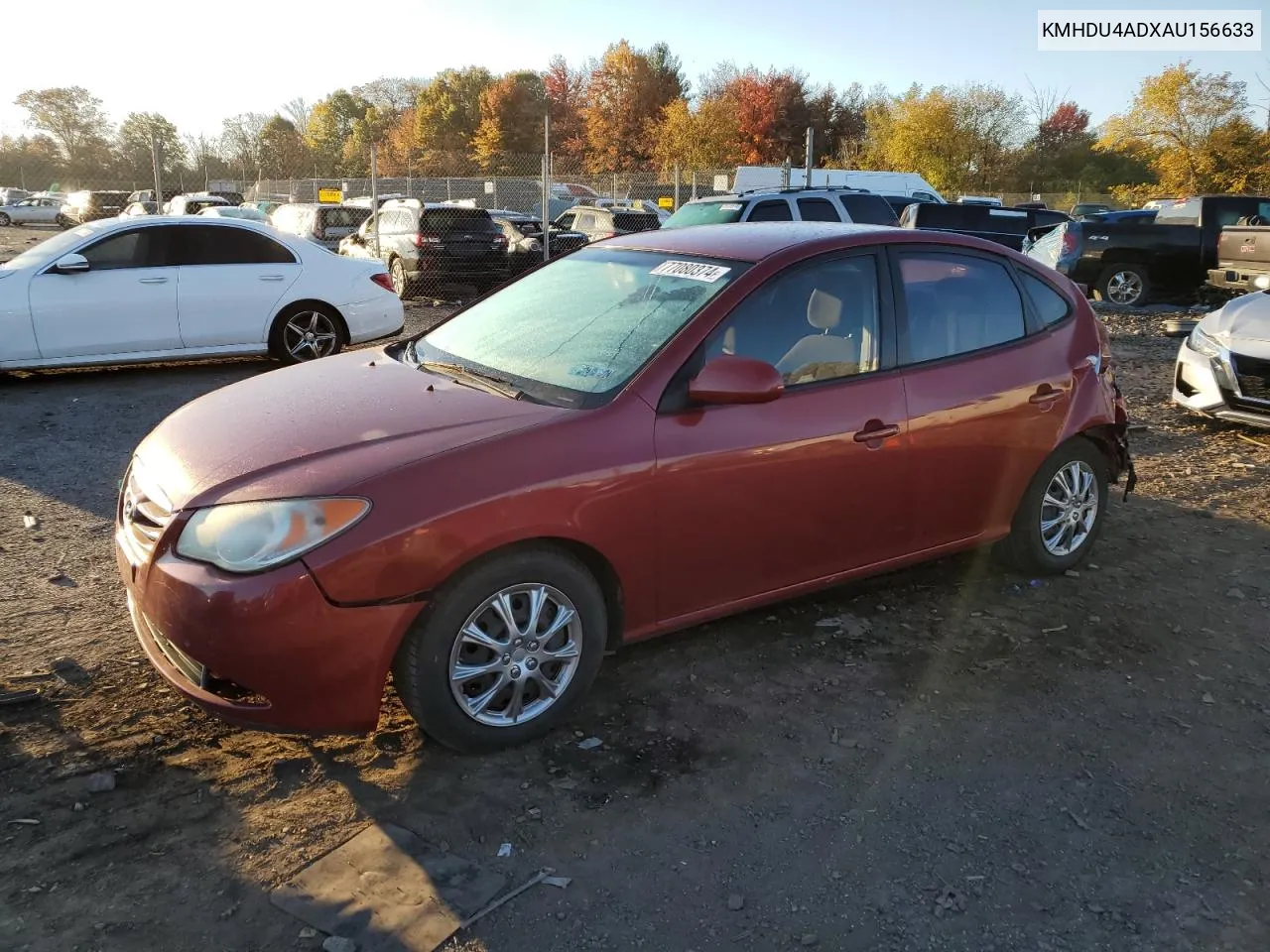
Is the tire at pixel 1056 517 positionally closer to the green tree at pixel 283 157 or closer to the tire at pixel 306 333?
the tire at pixel 306 333

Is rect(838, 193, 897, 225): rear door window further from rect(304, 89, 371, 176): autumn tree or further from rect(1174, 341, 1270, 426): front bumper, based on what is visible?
rect(304, 89, 371, 176): autumn tree

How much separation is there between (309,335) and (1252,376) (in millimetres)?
7968

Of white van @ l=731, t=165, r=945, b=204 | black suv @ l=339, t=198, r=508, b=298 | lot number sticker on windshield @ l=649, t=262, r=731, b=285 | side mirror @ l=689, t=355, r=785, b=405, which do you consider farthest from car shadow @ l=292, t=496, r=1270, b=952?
white van @ l=731, t=165, r=945, b=204

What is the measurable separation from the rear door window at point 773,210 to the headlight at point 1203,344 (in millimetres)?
6715

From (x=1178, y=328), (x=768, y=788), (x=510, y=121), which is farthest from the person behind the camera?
(x=510, y=121)

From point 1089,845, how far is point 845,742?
31.6 inches

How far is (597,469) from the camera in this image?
3260mm

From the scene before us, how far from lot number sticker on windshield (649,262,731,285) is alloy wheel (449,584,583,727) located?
1.38m

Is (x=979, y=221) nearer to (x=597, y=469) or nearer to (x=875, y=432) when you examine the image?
(x=875, y=432)

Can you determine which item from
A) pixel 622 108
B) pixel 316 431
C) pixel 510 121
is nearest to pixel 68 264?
pixel 316 431

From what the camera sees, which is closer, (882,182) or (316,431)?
(316,431)

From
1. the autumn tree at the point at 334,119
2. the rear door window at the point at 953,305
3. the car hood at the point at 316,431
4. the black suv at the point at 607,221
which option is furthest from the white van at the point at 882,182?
the autumn tree at the point at 334,119

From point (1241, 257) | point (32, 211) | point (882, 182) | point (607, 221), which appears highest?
point (882, 182)

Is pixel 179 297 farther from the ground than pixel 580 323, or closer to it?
closer to it
